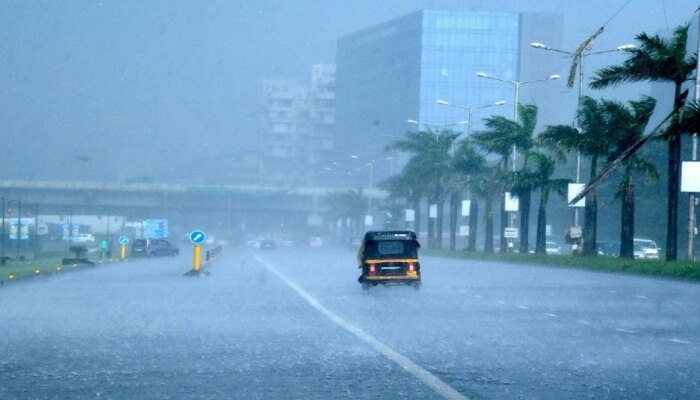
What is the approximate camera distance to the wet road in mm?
11625

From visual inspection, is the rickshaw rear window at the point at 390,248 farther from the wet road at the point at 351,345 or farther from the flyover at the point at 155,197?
the flyover at the point at 155,197

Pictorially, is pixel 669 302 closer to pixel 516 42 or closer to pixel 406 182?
pixel 406 182

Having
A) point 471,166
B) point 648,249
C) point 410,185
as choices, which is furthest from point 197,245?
point 410,185

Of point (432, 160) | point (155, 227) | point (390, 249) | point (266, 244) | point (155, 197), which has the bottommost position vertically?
point (266, 244)

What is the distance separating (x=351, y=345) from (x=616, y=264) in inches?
1277

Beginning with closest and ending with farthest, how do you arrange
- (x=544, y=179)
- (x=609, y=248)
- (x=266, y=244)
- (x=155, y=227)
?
(x=544, y=179) < (x=609, y=248) < (x=155, y=227) < (x=266, y=244)

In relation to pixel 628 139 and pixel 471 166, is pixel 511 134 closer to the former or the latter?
pixel 471 166

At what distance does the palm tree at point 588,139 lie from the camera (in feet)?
169

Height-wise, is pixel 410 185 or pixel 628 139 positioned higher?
pixel 628 139

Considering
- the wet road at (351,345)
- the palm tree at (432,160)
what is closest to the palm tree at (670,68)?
the wet road at (351,345)

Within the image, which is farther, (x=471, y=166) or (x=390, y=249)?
(x=471, y=166)

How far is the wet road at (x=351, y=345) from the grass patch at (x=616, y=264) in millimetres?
9460

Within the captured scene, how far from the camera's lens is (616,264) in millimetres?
46344

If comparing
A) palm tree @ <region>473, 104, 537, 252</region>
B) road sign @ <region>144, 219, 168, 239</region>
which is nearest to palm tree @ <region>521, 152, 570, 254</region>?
palm tree @ <region>473, 104, 537, 252</region>
